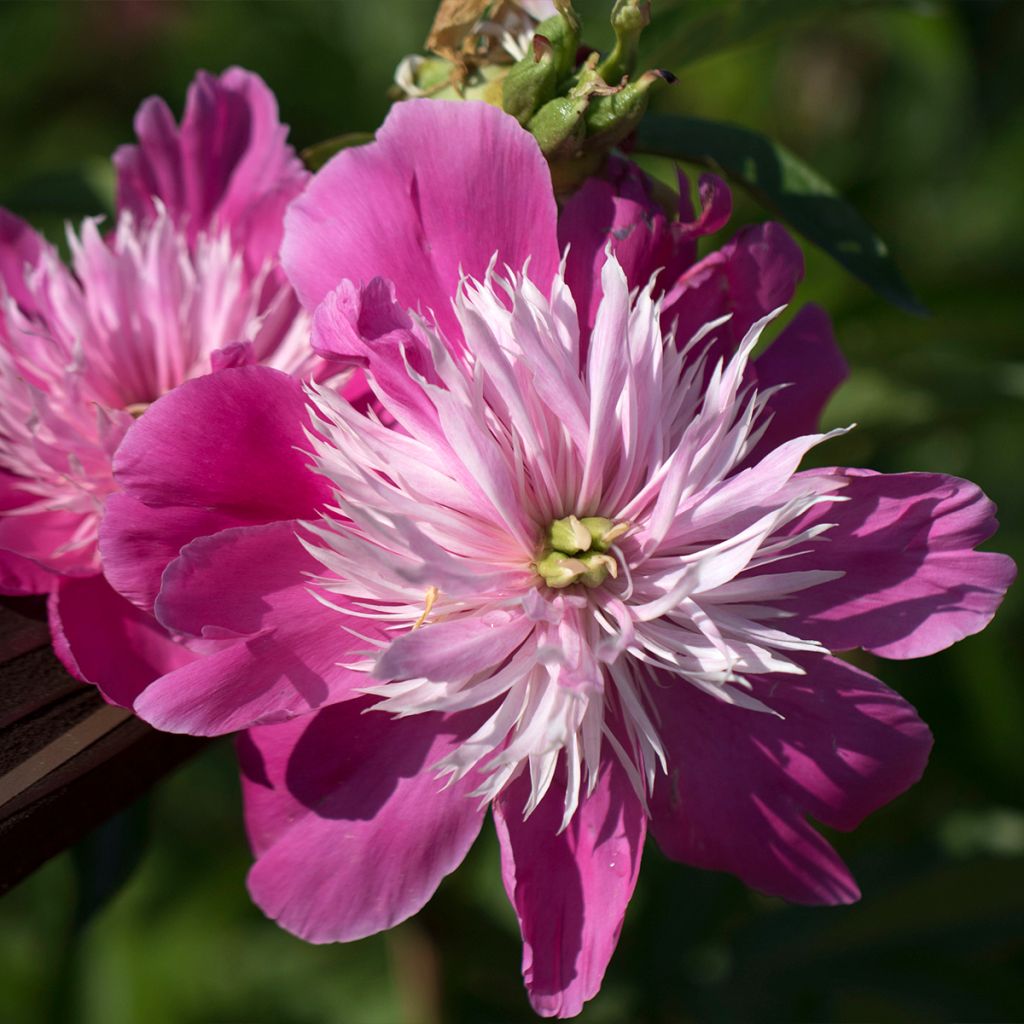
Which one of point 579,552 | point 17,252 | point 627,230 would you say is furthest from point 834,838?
point 17,252

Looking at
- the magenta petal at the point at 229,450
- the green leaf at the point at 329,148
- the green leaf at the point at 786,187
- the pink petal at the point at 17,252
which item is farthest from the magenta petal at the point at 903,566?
the pink petal at the point at 17,252

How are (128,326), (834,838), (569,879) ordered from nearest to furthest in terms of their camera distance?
1. (569,879)
2. (128,326)
3. (834,838)

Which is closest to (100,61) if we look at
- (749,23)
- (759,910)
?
(749,23)

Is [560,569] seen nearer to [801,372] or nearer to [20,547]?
[801,372]

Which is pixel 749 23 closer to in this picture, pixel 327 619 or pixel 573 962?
pixel 327 619

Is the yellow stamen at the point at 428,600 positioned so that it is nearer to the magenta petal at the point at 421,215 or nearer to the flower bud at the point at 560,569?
the flower bud at the point at 560,569

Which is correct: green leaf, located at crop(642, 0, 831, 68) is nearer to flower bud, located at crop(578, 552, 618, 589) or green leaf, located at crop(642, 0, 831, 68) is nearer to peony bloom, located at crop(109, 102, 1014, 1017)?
peony bloom, located at crop(109, 102, 1014, 1017)

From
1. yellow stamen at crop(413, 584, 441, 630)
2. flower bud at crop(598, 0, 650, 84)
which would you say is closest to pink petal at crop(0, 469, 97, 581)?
yellow stamen at crop(413, 584, 441, 630)
